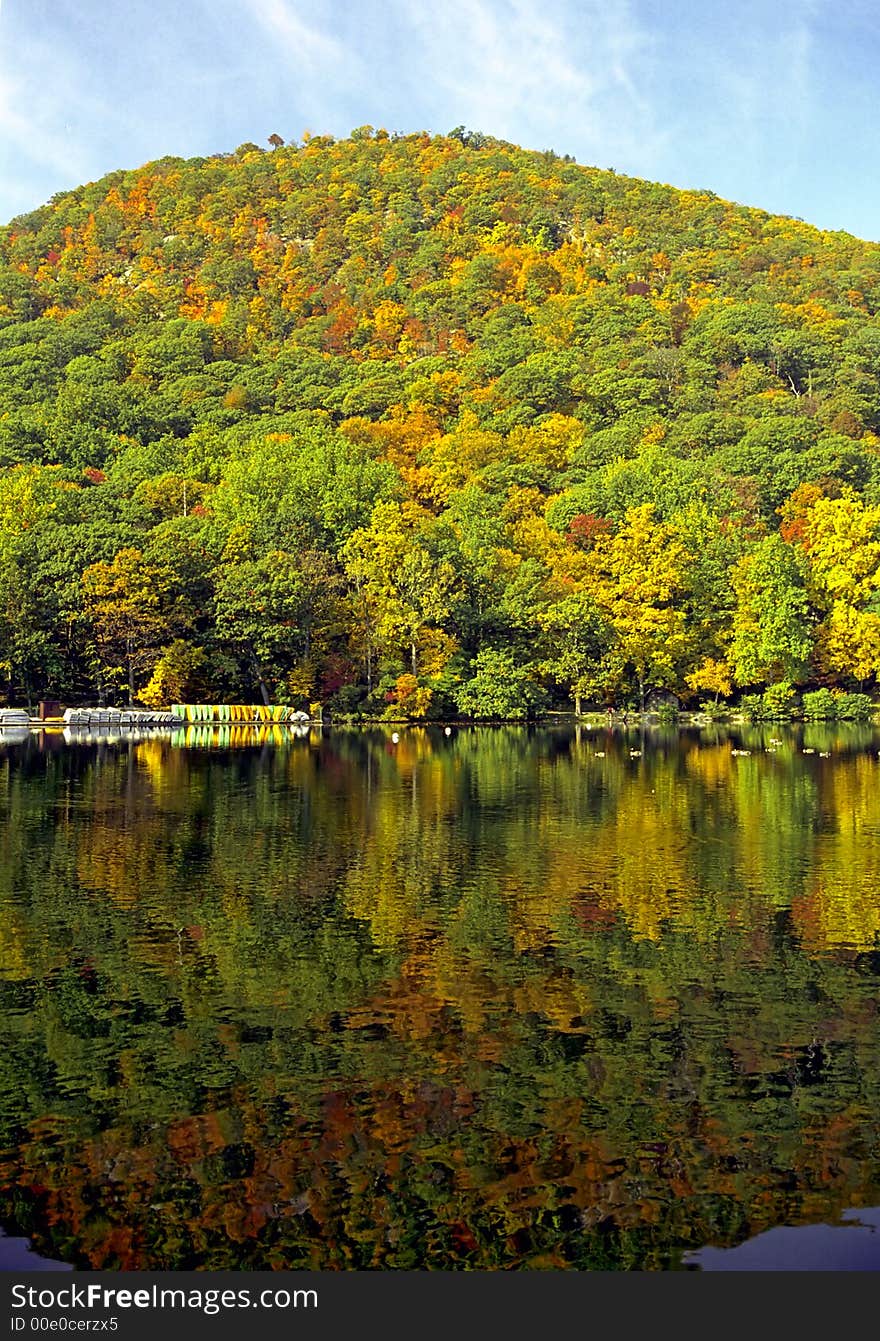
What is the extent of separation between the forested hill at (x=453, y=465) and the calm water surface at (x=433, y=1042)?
186 feet

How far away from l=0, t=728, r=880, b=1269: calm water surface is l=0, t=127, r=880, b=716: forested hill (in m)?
56.8

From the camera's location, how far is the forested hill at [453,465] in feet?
299

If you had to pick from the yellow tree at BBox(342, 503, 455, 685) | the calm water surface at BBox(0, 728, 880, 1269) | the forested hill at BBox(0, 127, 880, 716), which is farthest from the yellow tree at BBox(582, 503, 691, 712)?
the calm water surface at BBox(0, 728, 880, 1269)

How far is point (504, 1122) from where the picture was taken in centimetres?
1392

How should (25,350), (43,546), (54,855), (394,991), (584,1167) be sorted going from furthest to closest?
(25,350)
(43,546)
(54,855)
(394,991)
(584,1167)

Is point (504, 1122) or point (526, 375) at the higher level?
point (526, 375)

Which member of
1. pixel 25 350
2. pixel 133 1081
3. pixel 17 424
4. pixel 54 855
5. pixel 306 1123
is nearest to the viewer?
pixel 306 1123

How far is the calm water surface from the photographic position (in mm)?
12031

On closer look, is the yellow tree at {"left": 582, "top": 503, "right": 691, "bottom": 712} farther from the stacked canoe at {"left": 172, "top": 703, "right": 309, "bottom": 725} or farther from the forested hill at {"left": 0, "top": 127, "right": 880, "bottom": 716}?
the stacked canoe at {"left": 172, "top": 703, "right": 309, "bottom": 725}

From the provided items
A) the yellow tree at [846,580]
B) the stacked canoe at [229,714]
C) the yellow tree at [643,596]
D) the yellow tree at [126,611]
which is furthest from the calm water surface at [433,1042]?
the yellow tree at [846,580]

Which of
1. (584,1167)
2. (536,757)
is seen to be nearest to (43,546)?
(536,757)

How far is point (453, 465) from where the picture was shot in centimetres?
12950

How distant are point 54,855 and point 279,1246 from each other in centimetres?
2011

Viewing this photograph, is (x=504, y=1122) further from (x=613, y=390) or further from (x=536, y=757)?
(x=613, y=390)
